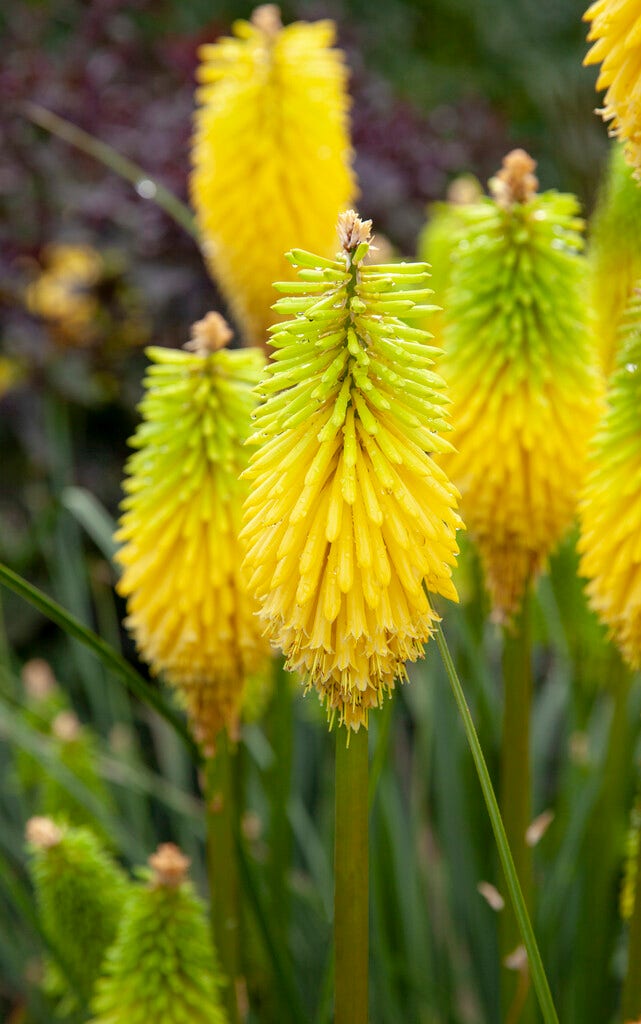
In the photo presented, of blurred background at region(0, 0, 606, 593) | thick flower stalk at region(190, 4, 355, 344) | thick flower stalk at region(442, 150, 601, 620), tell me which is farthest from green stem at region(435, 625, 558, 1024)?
blurred background at region(0, 0, 606, 593)

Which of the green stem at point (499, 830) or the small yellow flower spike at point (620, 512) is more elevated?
the small yellow flower spike at point (620, 512)

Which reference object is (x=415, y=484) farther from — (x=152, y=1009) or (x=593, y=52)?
(x=152, y=1009)

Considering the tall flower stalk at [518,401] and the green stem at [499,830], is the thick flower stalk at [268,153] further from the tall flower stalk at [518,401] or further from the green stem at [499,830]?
the green stem at [499,830]

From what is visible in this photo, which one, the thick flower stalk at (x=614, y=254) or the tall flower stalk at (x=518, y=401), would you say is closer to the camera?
the tall flower stalk at (x=518, y=401)

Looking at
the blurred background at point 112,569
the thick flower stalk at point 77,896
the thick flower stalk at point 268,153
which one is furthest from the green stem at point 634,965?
the thick flower stalk at point 268,153

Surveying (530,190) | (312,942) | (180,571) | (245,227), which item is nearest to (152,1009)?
(180,571)

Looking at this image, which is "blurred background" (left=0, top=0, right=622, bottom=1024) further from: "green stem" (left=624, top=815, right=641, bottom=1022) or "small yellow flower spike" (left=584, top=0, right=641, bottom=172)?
"small yellow flower spike" (left=584, top=0, right=641, bottom=172)

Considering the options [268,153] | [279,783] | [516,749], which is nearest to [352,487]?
[516,749]

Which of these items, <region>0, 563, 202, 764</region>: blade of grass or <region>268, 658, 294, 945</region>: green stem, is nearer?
<region>0, 563, 202, 764</region>: blade of grass
